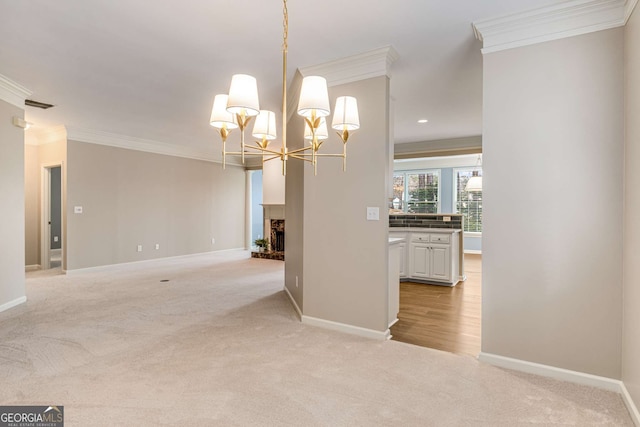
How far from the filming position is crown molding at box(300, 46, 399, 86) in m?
3.01

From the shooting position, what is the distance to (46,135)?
20.3 ft

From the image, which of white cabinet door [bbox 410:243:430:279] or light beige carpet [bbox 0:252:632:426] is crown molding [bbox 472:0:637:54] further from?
white cabinet door [bbox 410:243:430:279]

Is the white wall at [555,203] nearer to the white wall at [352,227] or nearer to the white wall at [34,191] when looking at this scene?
the white wall at [352,227]

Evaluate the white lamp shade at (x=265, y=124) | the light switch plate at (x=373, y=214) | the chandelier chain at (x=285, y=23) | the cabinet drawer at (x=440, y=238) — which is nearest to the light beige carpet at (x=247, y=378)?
the light switch plate at (x=373, y=214)

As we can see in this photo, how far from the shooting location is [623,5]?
85.1 inches

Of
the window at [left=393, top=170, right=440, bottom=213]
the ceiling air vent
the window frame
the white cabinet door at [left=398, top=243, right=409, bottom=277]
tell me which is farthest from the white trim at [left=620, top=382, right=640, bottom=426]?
the window frame

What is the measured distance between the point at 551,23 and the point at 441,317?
2829mm

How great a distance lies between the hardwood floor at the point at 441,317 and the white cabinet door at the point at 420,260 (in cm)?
18

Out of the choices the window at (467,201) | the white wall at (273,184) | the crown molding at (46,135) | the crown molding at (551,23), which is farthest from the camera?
the window at (467,201)

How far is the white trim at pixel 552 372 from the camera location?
2.22 metres

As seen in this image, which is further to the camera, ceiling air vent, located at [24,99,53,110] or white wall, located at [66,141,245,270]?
white wall, located at [66,141,245,270]

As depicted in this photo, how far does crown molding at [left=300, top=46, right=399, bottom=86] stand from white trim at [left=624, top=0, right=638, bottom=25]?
1540 mm

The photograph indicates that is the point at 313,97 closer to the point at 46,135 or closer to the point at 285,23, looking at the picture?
the point at 285,23

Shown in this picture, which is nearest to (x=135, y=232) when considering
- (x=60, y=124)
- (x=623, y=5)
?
(x=60, y=124)
